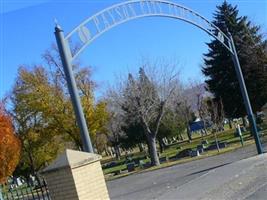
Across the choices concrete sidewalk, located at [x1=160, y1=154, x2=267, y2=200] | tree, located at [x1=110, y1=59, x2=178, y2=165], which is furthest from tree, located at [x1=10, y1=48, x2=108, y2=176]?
concrete sidewalk, located at [x1=160, y1=154, x2=267, y2=200]

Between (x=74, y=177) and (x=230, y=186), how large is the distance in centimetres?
645

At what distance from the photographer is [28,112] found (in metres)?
43.0

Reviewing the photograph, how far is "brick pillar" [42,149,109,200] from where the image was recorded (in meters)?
8.89

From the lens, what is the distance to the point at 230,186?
Answer: 14.2m

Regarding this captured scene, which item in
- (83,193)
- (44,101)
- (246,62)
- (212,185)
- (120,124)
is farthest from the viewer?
(120,124)

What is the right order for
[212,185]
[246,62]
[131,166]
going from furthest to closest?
1. [246,62]
2. [131,166]
3. [212,185]

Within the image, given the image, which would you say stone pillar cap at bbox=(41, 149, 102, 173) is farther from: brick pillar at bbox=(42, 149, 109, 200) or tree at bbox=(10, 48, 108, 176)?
tree at bbox=(10, 48, 108, 176)

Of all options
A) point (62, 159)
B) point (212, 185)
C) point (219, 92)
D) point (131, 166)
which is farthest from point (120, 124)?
point (62, 159)

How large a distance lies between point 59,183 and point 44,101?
33111 mm

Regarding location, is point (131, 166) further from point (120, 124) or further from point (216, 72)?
point (120, 124)

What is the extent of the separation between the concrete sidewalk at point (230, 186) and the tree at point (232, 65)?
96.5 ft

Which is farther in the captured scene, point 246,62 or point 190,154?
point 246,62

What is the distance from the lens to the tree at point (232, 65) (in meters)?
46.6

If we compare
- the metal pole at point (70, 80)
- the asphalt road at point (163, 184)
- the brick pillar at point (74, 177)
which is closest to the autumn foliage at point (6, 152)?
the asphalt road at point (163, 184)
